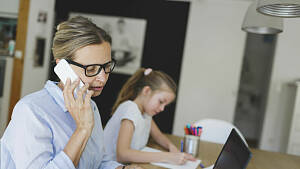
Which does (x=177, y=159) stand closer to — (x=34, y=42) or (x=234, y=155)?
(x=234, y=155)

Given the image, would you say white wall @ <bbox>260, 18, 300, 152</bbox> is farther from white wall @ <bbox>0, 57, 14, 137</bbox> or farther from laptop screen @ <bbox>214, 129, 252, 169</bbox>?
white wall @ <bbox>0, 57, 14, 137</bbox>

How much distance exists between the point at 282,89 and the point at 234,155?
3.57 meters

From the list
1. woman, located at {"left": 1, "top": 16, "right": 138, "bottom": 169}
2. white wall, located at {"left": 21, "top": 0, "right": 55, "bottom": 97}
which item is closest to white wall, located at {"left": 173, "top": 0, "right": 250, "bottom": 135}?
white wall, located at {"left": 21, "top": 0, "right": 55, "bottom": 97}

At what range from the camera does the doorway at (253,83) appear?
5617 mm

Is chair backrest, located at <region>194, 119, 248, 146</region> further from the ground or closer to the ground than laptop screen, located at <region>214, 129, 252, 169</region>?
closer to the ground

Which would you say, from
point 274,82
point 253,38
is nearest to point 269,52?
Result: point 253,38

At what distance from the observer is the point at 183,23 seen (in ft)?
14.9

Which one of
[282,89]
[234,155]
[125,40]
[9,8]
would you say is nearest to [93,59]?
[234,155]

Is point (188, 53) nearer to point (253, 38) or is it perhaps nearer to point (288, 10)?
point (253, 38)

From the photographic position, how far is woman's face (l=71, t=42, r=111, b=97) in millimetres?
1016

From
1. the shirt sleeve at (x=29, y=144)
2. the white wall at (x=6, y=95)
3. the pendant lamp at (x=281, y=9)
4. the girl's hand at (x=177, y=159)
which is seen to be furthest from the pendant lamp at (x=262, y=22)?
the white wall at (x=6, y=95)

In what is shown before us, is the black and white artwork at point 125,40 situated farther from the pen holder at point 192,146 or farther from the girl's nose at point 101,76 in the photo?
the girl's nose at point 101,76

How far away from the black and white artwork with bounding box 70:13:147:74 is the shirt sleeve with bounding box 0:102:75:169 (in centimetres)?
376

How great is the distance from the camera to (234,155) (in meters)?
1.15
